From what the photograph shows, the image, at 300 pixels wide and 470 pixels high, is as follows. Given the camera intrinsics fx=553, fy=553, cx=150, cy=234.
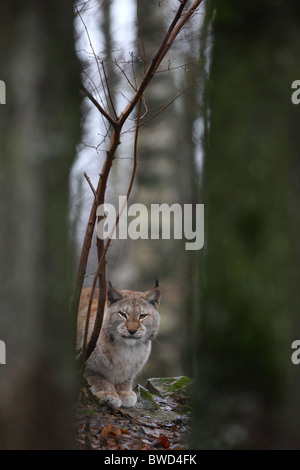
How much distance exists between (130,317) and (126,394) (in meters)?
0.65

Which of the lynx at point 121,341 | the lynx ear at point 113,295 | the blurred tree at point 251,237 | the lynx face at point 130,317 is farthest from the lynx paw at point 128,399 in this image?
the blurred tree at point 251,237

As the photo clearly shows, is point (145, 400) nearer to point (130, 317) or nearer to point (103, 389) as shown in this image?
point (103, 389)

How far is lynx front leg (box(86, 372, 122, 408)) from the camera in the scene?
Result: 4.36 metres

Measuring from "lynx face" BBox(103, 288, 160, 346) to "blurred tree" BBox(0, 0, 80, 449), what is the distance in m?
1.95

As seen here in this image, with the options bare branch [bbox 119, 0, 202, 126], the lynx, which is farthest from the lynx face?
bare branch [bbox 119, 0, 202, 126]

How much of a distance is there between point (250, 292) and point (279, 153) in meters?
0.67

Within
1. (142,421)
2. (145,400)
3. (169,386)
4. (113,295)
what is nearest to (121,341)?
(113,295)

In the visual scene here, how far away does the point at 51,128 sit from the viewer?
2.56 m

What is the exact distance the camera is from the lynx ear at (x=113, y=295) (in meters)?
4.60

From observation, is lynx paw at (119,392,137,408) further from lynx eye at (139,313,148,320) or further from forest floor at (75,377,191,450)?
lynx eye at (139,313,148,320)

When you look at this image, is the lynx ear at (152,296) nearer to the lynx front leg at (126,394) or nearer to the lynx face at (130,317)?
the lynx face at (130,317)

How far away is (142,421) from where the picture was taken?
13.5 ft

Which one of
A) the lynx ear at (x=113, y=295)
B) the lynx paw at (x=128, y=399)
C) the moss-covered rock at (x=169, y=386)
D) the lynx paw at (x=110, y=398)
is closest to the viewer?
the lynx paw at (x=110, y=398)

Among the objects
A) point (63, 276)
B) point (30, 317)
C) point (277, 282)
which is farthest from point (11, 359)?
point (277, 282)
